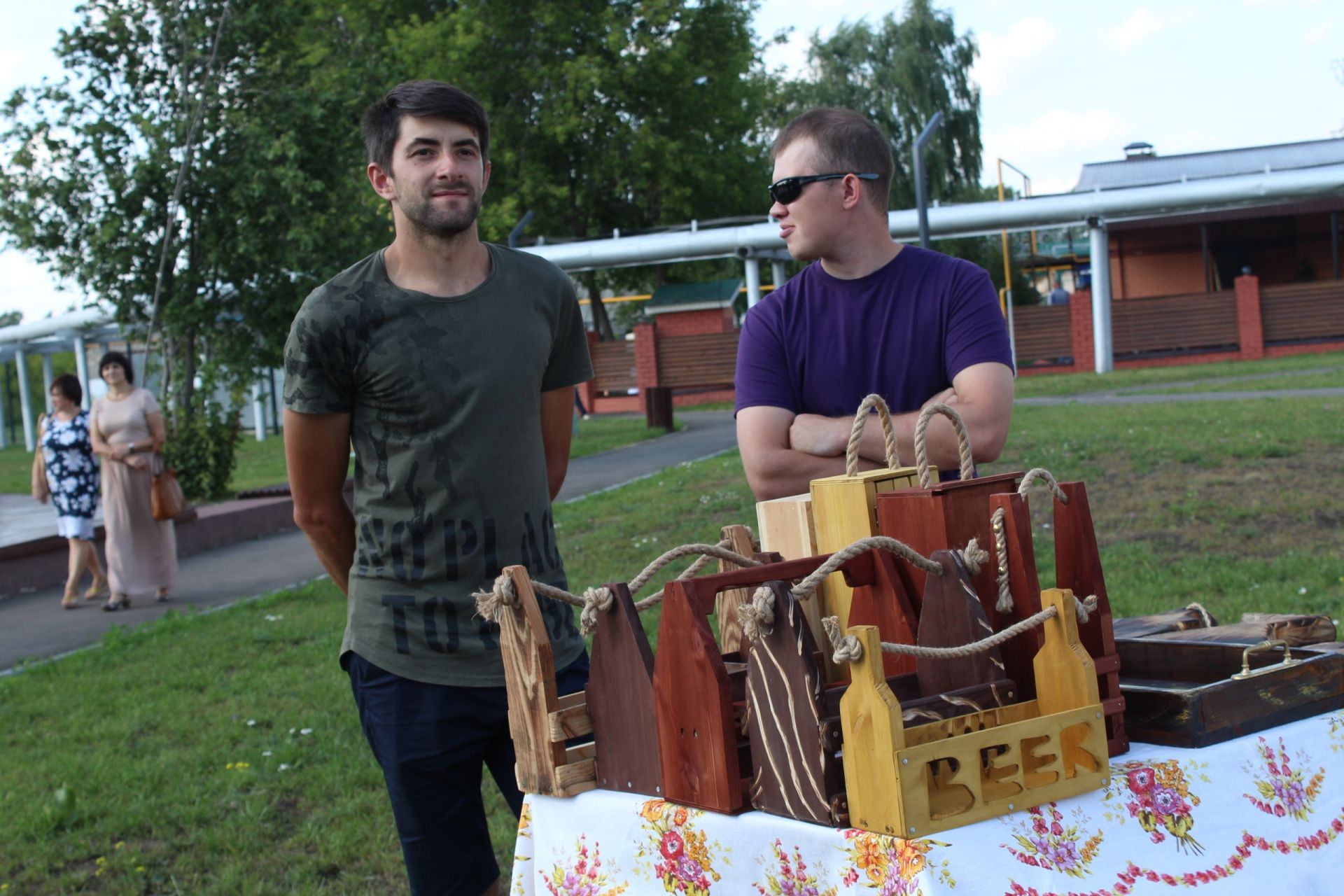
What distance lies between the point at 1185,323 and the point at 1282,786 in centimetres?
A: 3076

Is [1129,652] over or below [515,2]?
below

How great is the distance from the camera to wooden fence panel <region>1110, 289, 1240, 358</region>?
30172 millimetres

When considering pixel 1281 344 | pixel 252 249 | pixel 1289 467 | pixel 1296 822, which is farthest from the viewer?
pixel 1281 344

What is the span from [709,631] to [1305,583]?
Result: 6062mm

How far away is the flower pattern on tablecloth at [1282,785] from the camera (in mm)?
1707

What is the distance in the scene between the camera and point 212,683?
277 inches

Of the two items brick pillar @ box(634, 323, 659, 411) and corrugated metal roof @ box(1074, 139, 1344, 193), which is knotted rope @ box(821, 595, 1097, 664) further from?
corrugated metal roof @ box(1074, 139, 1344, 193)

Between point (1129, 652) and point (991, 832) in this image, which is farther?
point (1129, 652)

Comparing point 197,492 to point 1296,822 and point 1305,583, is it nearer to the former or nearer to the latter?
point 1305,583

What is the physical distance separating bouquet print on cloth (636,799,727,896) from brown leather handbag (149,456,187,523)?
8.87m

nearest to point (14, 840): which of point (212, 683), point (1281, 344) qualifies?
point (212, 683)

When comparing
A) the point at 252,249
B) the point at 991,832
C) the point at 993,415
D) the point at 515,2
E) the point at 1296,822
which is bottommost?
the point at 1296,822

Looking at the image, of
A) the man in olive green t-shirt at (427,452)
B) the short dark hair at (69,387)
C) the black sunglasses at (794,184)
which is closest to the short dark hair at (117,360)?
the short dark hair at (69,387)

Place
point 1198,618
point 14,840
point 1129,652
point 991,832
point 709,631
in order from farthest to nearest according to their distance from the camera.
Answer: point 14,840, point 1198,618, point 1129,652, point 709,631, point 991,832
